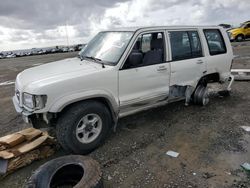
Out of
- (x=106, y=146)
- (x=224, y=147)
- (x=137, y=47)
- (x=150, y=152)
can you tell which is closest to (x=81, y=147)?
(x=106, y=146)

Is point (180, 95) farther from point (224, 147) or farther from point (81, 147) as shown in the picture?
point (81, 147)

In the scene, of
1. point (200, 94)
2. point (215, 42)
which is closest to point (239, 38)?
point (215, 42)

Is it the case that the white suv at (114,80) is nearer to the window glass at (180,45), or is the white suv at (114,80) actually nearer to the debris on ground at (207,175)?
A: the window glass at (180,45)

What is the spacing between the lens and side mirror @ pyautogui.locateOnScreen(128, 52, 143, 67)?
160 inches

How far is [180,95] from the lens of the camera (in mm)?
5035

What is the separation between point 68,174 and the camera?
3219 mm

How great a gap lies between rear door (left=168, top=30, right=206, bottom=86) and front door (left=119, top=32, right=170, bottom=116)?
0.23 metres

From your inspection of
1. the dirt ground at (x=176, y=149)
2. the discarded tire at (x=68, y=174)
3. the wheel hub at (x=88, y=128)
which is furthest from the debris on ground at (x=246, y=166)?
the wheel hub at (x=88, y=128)

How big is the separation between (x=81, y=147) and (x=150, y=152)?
110cm

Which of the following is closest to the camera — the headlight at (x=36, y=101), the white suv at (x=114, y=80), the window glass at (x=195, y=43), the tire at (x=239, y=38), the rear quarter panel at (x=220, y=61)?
the headlight at (x=36, y=101)

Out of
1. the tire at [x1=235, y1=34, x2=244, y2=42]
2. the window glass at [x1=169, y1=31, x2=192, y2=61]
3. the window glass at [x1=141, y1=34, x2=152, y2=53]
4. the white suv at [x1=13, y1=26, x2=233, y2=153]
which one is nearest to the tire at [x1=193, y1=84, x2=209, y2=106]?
the white suv at [x1=13, y1=26, x2=233, y2=153]

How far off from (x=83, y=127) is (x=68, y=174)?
77cm

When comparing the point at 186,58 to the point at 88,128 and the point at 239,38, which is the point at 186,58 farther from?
the point at 239,38

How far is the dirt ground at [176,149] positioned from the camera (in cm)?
322
